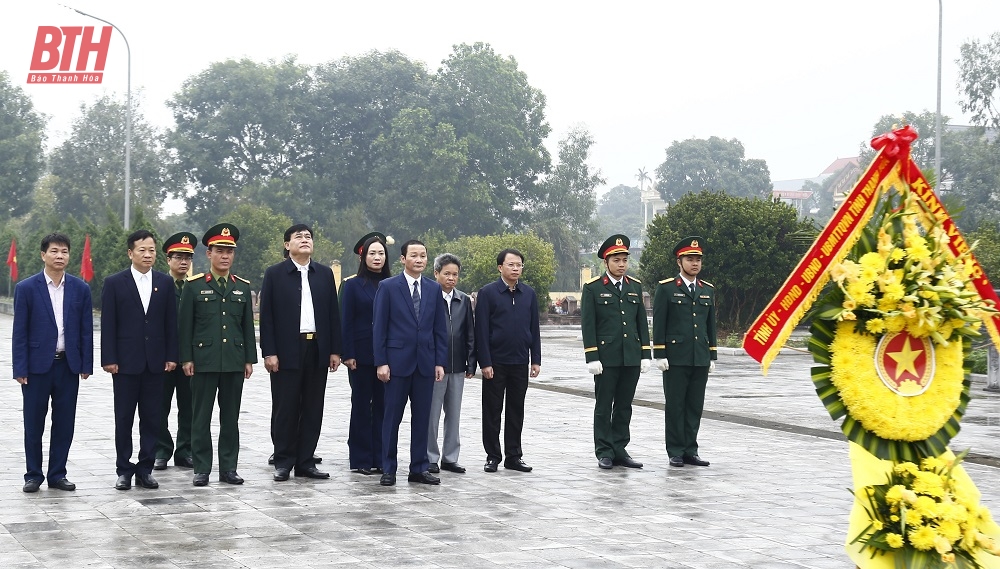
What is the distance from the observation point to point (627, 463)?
33.1ft

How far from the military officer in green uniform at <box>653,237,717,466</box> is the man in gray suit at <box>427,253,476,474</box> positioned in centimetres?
167

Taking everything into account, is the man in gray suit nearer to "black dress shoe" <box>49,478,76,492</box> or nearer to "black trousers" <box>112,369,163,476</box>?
"black trousers" <box>112,369,163,476</box>

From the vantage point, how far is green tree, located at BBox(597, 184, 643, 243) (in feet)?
437

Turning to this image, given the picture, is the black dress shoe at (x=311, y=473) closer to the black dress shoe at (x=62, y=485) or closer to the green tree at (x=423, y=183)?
the black dress shoe at (x=62, y=485)

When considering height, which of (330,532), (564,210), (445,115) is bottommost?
(330,532)

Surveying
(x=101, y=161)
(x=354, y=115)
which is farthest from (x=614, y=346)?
(x=101, y=161)

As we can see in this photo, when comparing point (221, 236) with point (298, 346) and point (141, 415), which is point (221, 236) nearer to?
point (298, 346)

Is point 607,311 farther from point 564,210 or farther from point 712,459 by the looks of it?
point 564,210

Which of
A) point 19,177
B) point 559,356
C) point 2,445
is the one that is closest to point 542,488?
point 2,445

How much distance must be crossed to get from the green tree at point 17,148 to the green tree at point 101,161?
2.30 meters

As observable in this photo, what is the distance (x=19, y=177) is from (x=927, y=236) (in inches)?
3090

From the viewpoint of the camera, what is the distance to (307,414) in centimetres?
930

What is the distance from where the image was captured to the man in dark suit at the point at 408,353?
9.12 m

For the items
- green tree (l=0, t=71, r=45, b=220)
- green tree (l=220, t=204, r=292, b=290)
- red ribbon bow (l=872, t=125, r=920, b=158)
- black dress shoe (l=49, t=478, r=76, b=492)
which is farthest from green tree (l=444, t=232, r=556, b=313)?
green tree (l=0, t=71, r=45, b=220)
